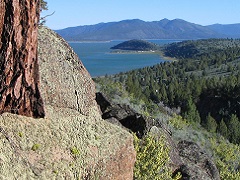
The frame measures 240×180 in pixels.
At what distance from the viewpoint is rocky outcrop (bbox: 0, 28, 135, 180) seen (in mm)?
12961

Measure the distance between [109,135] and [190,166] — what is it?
993 centimetres

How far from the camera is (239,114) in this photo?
87.8 m

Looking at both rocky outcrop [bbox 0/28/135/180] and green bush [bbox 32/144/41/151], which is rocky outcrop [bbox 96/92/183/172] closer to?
rocky outcrop [bbox 0/28/135/180]

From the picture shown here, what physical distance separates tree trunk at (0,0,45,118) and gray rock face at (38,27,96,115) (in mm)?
2113

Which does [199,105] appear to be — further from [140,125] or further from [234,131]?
[140,125]

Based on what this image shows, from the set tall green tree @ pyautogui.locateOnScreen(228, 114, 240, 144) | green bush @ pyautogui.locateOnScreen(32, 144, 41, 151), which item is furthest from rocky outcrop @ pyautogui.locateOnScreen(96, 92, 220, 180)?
tall green tree @ pyautogui.locateOnScreen(228, 114, 240, 144)

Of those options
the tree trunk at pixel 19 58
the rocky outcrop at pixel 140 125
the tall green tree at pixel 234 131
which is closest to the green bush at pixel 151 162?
the rocky outcrop at pixel 140 125

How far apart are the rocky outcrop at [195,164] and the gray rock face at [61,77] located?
831 centimetres

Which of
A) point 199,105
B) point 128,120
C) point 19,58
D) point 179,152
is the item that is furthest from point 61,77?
point 199,105

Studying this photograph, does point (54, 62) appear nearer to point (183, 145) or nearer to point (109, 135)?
point (109, 135)

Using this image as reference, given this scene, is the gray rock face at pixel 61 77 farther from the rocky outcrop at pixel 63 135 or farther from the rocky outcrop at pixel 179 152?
the rocky outcrop at pixel 179 152

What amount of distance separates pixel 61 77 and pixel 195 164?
42.0 feet

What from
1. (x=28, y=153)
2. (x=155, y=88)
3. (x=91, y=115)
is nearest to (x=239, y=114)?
(x=155, y=88)

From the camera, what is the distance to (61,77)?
1822cm
